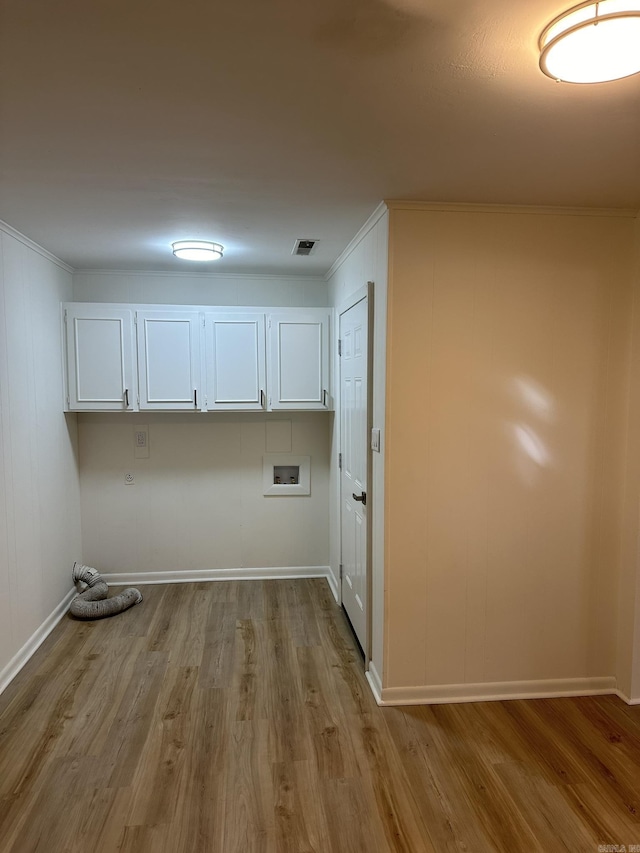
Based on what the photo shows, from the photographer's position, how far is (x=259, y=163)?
1939 millimetres

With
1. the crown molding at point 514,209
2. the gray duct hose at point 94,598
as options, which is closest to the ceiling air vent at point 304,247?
the crown molding at point 514,209

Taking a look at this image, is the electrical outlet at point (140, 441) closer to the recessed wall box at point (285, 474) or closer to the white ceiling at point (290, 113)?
the recessed wall box at point (285, 474)

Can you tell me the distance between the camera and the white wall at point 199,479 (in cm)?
400

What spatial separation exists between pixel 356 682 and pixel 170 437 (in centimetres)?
227

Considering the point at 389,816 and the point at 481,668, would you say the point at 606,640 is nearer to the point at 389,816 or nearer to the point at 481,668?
the point at 481,668

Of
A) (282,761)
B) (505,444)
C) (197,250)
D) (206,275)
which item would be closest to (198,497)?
(206,275)

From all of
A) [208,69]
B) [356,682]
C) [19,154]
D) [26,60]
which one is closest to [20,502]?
[19,154]

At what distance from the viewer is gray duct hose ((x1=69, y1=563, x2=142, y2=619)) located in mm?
3527

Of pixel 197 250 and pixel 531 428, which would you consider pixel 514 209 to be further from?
pixel 197 250

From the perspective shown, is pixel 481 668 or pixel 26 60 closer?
pixel 26 60

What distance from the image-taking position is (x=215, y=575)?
4.20 meters

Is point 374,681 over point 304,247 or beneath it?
beneath

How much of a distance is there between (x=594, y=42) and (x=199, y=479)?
3576mm

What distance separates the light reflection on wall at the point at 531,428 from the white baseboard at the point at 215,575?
2.08 meters
